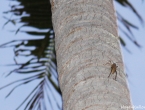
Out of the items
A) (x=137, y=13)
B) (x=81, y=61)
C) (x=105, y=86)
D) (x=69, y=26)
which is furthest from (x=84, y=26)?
(x=137, y=13)

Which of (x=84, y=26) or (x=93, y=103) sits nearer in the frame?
(x=93, y=103)

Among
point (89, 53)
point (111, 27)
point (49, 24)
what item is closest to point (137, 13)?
point (49, 24)

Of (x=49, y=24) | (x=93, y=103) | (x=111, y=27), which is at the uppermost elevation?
(x=111, y=27)

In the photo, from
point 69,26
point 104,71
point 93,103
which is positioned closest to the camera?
point 93,103

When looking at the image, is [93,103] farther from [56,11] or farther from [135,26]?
[135,26]

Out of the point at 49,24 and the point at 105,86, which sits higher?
the point at 105,86

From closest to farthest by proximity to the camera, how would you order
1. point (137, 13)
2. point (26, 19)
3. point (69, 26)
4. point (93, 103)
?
1. point (93, 103)
2. point (69, 26)
3. point (137, 13)
4. point (26, 19)
